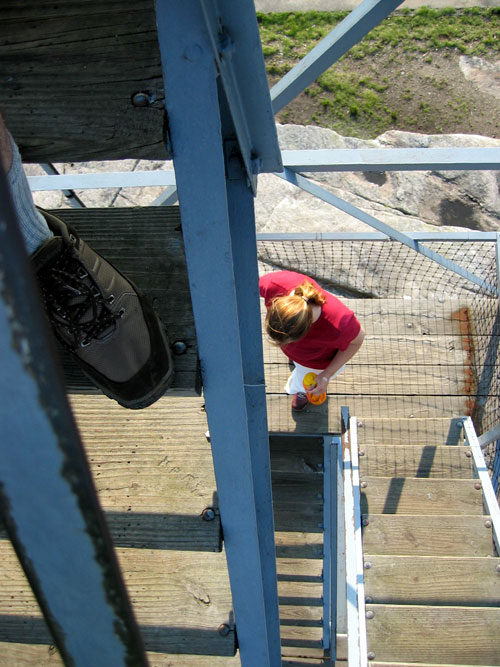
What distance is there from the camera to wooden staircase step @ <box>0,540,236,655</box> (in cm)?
170

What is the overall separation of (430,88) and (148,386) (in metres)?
8.08

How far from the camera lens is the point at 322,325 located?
A: 3256 mm

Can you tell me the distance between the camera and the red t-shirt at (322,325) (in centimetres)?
323

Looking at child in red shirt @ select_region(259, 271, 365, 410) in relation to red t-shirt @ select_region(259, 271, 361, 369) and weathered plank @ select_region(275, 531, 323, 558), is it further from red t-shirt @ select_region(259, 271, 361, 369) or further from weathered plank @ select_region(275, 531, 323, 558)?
weathered plank @ select_region(275, 531, 323, 558)

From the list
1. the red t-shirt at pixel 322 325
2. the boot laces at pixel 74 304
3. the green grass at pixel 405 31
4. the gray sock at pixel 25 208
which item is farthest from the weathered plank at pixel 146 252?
the green grass at pixel 405 31

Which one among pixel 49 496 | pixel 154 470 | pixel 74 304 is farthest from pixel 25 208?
pixel 154 470

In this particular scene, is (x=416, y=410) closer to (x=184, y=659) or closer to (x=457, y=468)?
(x=457, y=468)

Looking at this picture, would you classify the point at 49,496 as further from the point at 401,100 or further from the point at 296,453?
the point at 401,100

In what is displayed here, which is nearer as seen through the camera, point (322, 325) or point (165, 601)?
point (165, 601)

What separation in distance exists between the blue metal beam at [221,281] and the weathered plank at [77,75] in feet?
0.30

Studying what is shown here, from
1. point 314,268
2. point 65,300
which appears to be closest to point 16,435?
point 65,300

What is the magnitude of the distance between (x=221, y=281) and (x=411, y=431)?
353 cm

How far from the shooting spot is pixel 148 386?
1.33 metres

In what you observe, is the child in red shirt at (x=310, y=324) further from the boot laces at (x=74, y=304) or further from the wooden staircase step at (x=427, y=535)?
the boot laces at (x=74, y=304)
